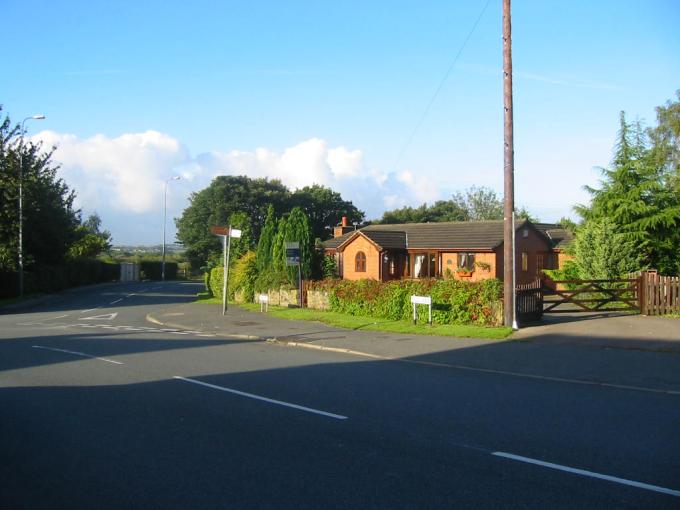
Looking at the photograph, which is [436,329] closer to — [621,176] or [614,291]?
[614,291]

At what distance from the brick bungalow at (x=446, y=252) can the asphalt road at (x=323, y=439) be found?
23578 mm

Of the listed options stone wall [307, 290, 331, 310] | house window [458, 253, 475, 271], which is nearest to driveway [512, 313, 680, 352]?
stone wall [307, 290, 331, 310]

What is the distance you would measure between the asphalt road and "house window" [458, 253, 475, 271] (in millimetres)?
23888

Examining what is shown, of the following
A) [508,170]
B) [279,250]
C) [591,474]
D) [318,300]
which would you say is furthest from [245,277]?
[591,474]

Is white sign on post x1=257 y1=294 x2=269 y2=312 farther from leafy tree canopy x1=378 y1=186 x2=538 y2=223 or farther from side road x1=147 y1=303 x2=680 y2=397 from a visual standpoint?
leafy tree canopy x1=378 y1=186 x2=538 y2=223

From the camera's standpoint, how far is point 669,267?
3050 cm

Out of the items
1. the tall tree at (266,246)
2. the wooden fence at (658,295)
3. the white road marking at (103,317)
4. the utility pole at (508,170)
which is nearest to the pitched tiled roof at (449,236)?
the tall tree at (266,246)

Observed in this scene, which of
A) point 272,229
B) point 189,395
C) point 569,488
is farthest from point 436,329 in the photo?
point 272,229

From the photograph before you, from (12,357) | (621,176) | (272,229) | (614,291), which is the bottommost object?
(12,357)

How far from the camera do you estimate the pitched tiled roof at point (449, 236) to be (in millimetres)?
36375

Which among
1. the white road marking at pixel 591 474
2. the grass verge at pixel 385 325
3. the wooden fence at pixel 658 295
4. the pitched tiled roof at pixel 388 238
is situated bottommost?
the white road marking at pixel 591 474

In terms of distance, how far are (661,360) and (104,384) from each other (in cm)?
1102

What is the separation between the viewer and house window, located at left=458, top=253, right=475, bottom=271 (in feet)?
120

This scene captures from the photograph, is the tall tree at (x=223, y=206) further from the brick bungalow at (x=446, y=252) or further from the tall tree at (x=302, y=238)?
the tall tree at (x=302, y=238)
